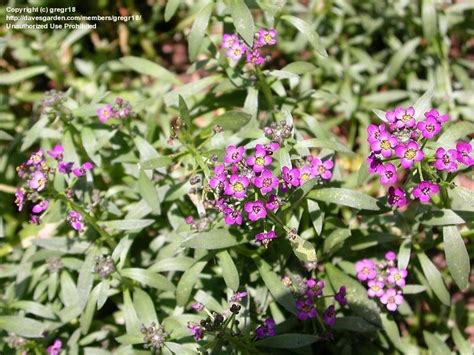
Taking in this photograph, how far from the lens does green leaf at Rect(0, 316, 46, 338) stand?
4.48 meters

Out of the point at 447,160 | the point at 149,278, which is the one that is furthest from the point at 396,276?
the point at 149,278

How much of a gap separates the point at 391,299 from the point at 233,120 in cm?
202

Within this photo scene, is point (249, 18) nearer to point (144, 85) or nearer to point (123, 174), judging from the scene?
point (123, 174)

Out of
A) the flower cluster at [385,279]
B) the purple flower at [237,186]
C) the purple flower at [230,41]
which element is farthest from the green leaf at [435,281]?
the purple flower at [230,41]

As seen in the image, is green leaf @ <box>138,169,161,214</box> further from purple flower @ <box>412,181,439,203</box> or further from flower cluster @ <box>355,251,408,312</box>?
purple flower @ <box>412,181,439,203</box>

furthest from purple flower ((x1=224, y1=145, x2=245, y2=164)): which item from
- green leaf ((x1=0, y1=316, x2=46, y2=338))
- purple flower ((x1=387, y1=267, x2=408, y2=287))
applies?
green leaf ((x1=0, y1=316, x2=46, y2=338))

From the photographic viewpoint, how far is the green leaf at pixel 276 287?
13.8ft

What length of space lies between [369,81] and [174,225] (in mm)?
3093

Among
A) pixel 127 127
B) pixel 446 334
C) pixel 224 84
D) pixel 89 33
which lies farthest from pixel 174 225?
pixel 89 33

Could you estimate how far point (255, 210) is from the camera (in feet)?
12.2

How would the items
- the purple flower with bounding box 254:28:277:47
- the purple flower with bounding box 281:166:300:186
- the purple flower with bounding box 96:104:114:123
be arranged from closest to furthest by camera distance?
the purple flower with bounding box 281:166:300:186 < the purple flower with bounding box 254:28:277:47 < the purple flower with bounding box 96:104:114:123

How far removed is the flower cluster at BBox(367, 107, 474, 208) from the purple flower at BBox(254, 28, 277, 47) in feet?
4.24

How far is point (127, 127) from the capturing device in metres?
5.04

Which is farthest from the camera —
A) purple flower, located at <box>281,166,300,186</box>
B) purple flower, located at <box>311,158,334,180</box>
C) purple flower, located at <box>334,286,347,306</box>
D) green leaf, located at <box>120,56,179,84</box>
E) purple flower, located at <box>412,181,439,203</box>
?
green leaf, located at <box>120,56,179,84</box>
